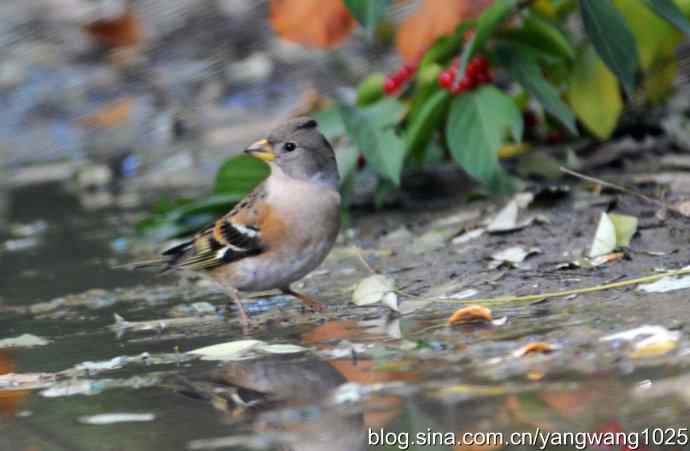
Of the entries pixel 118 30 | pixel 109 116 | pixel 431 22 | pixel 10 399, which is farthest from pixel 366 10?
pixel 118 30

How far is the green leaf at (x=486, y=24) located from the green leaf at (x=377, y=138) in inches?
21.1

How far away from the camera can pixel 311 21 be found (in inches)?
243

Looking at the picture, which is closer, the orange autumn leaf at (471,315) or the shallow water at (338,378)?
the shallow water at (338,378)

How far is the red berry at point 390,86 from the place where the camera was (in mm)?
6516

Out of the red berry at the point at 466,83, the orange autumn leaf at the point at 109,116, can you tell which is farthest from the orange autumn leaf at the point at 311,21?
the orange autumn leaf at the point at 109,116

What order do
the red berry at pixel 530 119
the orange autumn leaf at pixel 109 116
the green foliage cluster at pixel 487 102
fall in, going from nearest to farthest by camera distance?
the green foliage cluster at pixel 487 102 < the red berry at pixel 530 119 < the orange autumn leaf at pixel 109 116

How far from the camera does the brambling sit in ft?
17.0

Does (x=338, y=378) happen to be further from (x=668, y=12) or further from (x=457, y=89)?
(x=457, y=89)

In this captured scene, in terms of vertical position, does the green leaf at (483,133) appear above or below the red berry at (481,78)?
below

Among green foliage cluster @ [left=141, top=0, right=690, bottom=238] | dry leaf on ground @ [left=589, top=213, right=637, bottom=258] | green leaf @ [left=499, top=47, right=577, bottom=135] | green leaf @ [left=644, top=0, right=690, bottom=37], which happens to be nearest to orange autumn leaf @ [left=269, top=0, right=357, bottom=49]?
green foliage cluster @ [left=141, top=0, right=690, bottom=238]

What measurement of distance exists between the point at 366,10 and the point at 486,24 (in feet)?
3.02

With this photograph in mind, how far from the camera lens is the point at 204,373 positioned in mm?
4172

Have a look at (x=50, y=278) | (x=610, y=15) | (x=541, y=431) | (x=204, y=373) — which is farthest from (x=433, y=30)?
(x=541, y=431)

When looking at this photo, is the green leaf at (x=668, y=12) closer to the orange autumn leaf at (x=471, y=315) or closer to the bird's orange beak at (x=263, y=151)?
the orange autumn leaf at (x=471, y=315)
